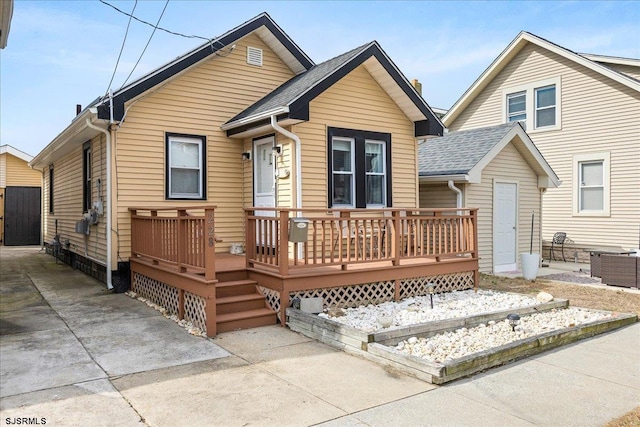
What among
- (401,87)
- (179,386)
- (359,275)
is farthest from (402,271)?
(179,386)

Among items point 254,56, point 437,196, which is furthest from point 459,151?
Result: point 254,56

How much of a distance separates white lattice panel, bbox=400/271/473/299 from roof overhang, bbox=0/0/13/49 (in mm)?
6460

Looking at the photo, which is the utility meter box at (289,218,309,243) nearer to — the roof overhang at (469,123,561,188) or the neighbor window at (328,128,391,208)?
the neighbor window at (328,128,391,208)

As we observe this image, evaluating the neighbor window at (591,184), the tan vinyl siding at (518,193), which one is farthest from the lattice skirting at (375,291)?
the neighbor window at (591,184)

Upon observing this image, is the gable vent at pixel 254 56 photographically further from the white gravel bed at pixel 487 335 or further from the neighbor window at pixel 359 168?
the white gravel bed at pixel 487 335

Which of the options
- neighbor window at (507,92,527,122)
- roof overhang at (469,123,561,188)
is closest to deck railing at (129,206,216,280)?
roof overhang at (469,123,561,188)

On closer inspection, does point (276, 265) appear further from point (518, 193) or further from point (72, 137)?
point (518, 193)

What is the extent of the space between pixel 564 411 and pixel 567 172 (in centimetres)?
1289

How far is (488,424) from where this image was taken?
3656 millimetres

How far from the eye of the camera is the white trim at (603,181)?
14.1m

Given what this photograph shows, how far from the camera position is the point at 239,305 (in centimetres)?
670

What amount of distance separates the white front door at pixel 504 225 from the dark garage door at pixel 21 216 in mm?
18501

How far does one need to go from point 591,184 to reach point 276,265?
12.0m

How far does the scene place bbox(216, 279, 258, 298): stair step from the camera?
6.82m
